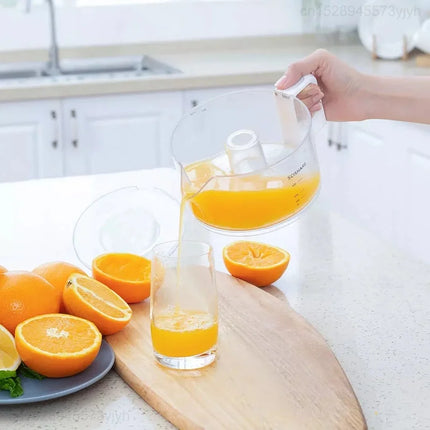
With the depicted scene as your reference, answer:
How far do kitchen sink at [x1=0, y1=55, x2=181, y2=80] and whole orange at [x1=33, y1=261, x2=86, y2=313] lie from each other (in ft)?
7.15

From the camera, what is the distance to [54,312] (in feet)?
3.71

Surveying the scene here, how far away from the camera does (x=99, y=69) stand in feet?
11.4

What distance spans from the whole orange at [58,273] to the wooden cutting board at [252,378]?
0.10m

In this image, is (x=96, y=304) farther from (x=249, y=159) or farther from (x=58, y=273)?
(x=249, y=159)

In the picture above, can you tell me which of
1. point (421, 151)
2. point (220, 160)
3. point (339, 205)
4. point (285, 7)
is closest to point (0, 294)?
point (220, 160)

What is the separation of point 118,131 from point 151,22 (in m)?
0.78

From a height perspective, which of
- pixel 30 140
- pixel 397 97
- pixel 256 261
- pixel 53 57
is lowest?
pixel 30 140

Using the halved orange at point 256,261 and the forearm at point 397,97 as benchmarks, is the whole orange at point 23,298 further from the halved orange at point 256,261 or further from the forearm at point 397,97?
the forearm at point 397,97

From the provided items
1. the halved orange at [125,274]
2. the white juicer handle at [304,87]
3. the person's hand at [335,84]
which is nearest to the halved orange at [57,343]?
the halved orange at [125,274]

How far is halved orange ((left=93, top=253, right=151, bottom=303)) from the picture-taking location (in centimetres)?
123

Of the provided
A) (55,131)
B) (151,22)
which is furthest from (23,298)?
(151,22)

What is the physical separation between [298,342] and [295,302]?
166 mm

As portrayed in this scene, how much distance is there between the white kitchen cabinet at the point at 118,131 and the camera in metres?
2.92

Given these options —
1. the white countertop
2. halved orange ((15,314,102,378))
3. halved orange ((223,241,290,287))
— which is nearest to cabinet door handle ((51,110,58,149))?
the white countertop
